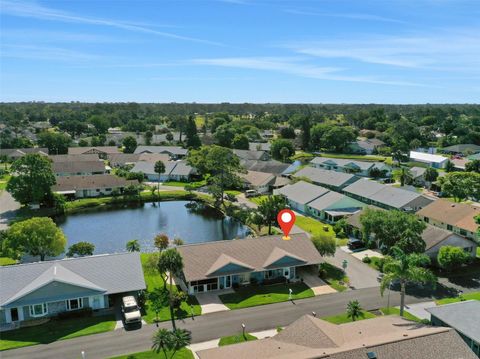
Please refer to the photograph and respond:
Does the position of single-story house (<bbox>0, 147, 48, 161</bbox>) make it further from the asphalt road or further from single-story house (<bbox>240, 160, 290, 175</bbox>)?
the asphalt road

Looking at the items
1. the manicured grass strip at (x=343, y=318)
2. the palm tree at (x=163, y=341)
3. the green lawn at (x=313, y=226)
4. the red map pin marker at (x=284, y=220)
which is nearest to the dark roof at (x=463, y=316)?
the manicured grass strip at (x=343, y=318)

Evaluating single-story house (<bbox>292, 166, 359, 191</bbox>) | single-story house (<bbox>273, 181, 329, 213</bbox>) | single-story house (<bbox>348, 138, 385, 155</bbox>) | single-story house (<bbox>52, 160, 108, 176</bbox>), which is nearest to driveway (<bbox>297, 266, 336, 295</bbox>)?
single-story house (<bbox>273, 181, 329, 213</bbox>)

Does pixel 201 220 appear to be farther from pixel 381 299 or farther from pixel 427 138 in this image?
pixel 427 138

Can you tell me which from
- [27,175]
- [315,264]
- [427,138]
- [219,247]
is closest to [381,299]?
[315,264]

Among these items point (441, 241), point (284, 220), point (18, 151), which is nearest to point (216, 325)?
point (284, 220)

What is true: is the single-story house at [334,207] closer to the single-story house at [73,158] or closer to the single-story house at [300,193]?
the single-story house at [300,193]

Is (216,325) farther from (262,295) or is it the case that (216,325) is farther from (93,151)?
(93,151)
